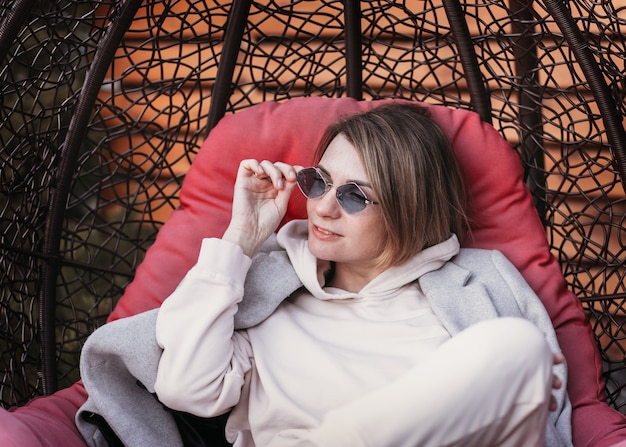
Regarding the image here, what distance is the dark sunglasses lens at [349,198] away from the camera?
169 cm

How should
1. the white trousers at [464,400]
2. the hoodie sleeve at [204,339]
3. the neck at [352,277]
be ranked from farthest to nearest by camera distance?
the neck at [352,277], the hoodie sleeve at [204,339], the white trousers at [464,400]

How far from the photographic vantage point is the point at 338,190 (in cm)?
170

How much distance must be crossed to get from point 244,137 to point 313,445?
0.91 m

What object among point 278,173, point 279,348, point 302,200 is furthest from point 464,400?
point 302,200

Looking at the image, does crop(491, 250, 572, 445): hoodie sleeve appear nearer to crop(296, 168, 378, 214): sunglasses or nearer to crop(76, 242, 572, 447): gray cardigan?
crop(76, 242, 572, 447): gray cardigan

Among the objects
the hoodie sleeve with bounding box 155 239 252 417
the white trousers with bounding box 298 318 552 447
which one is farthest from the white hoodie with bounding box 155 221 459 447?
the white trousers with bounding box 298 318 552 447

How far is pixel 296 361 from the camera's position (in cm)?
167

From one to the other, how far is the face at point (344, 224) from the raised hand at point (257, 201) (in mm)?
91

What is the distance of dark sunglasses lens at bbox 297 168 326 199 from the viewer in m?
1.72

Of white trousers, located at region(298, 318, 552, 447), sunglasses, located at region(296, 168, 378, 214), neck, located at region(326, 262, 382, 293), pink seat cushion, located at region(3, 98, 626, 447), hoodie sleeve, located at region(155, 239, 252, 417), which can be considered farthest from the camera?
pink seat cushion, located at region(3, 98, 626, 447)

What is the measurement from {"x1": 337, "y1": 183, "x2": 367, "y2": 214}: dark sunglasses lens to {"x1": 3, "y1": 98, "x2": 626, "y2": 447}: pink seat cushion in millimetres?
323

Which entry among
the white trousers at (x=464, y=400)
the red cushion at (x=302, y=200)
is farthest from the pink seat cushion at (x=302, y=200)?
the white trousers at (x=464, y=400)

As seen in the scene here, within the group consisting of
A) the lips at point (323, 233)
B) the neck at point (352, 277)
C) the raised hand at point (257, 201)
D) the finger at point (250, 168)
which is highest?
the finger at point (250, 168)

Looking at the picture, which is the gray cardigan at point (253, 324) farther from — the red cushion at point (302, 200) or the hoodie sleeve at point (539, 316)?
the red cushion at point (302, 200)
